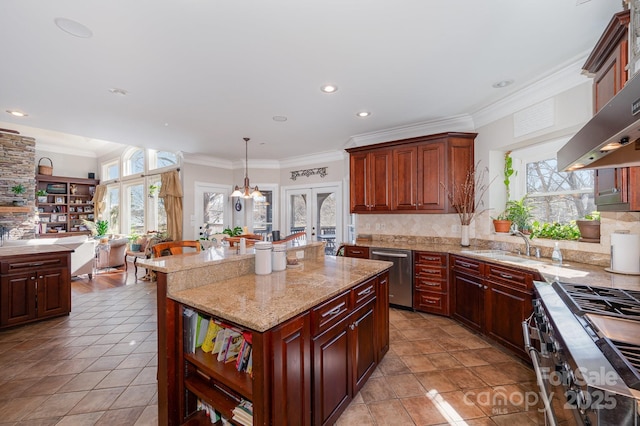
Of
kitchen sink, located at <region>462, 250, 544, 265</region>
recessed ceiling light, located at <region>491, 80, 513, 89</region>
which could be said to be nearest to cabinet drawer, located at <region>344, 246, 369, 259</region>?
kitchen sink, located at <region>462, 250, 544, 265</region>

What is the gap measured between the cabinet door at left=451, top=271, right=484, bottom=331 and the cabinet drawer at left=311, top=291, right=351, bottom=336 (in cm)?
193

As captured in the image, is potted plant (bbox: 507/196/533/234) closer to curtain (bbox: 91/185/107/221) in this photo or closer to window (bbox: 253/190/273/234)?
window (bbox: 253/190/273/234)

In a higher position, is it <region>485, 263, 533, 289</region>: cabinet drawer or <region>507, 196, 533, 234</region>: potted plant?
<region>507, 196, 533, 234</region>: potted plant

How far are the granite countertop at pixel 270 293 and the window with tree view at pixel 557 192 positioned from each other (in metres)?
2.27

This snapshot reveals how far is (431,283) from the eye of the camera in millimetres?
3543

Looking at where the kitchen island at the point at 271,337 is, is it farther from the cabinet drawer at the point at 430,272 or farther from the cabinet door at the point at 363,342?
the cabinet drawer at the point at 430,272

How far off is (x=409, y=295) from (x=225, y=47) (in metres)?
3.53

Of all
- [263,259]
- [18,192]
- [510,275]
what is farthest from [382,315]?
[18,192]

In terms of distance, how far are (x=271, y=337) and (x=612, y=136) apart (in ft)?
4.91

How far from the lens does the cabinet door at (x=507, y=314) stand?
238 cm

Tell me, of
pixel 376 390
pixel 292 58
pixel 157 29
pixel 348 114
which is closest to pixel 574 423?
pixel 376 390

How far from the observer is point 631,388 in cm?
76

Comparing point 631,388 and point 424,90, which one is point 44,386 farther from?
→ point 424,90

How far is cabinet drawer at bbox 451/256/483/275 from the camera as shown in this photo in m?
2.93
